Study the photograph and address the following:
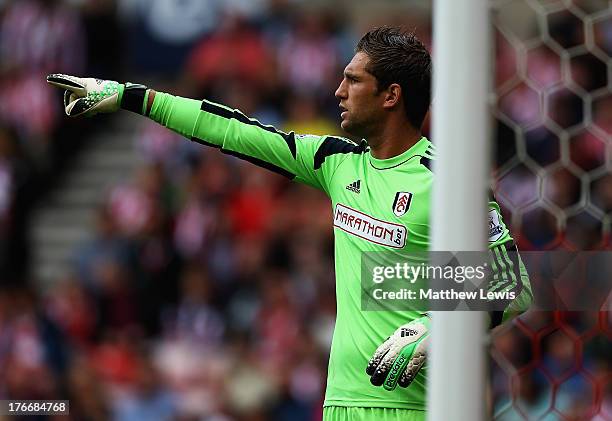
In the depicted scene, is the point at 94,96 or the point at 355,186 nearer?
the point at 94,96

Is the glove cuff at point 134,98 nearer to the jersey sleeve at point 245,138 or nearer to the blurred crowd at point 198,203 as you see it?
the jersey sleeve at point 245,138

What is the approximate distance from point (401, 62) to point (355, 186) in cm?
46

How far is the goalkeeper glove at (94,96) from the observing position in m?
4.30

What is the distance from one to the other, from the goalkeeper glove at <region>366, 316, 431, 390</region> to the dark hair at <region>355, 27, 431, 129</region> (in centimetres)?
79

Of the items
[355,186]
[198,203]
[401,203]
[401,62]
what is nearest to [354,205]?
[355,186]

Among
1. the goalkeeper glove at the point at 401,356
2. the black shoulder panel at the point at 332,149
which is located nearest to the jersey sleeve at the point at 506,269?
the goalkeeper glove at the point at 401,356

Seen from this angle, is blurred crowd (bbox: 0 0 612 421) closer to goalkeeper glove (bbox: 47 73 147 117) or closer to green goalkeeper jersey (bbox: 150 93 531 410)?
green goalkeeper jersey (bbox: 150 93 531 410)

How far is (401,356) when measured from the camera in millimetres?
4039

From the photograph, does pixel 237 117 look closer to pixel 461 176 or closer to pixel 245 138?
pixel 245 138

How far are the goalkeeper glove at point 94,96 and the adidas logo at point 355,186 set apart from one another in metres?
0.78

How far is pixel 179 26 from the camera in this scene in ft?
39.6

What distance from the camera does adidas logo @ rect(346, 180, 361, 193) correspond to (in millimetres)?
4418

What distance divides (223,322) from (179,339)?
371 mm

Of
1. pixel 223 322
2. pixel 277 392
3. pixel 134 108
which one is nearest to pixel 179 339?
pixel 223 322
